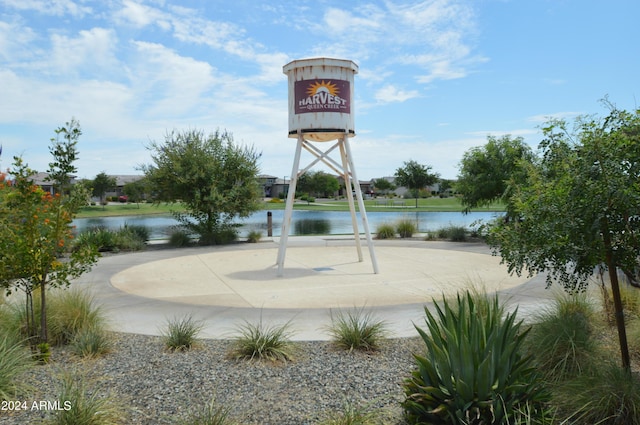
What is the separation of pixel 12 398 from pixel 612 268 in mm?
5969

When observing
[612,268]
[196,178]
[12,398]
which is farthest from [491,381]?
[196,178]

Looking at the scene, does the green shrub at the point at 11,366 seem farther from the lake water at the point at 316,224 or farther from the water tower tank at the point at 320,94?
the lake water at the point at 316,224

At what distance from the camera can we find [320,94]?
1176 cm

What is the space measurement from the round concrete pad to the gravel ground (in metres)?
2.47

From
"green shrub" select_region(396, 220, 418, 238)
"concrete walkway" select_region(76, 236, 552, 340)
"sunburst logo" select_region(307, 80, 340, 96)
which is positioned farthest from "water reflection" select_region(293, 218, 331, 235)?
"sunburst logo" select_region(307, 80, 340, 96)

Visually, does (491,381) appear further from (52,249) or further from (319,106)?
(319,106)

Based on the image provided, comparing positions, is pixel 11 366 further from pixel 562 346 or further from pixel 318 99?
pixel 318 99

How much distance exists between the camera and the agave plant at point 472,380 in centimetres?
383

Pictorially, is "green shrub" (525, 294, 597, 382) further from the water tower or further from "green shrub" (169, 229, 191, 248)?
"green shrub" (169, 229, 191, 248)

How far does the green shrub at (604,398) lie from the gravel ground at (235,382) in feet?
4.87

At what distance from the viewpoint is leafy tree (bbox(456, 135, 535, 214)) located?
20.4m

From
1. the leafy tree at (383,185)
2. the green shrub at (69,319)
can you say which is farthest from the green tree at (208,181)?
the leafy tree at (383,185)

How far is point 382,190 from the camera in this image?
120875 mm

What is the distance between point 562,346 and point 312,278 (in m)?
6.86
